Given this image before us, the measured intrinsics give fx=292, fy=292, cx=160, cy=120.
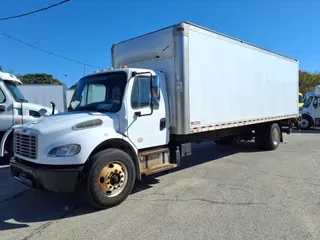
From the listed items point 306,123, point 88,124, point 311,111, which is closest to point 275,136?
point 88,124

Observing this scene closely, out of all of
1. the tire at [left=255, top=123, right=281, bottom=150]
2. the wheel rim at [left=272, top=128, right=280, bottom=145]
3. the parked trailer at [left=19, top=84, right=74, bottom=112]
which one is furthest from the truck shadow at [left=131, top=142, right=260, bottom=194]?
the parked trailer at [left=19, top=84, right=74, bottom=112]

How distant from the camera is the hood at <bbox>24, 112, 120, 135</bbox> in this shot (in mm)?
4734

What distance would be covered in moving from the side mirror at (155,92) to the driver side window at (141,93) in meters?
0.09

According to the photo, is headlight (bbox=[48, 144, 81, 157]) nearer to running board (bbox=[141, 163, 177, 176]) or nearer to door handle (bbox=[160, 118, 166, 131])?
running board (bbox=[141, 163, 177, 176])

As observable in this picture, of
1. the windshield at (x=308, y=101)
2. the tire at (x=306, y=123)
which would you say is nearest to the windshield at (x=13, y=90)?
the tire at (x=306, y=123)

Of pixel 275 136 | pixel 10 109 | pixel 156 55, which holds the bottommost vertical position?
pixel 275 136

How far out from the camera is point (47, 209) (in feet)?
16.5

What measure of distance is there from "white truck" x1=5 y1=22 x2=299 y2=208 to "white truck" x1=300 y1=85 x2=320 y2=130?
13606 mm

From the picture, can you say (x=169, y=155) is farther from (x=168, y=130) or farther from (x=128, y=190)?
(x=128, y=190)

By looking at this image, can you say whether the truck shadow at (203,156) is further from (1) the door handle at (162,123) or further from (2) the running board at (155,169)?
(1) the door handle at (162,123)

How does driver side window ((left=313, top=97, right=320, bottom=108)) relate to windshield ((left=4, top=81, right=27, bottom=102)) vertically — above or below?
below

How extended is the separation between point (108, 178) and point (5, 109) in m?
5.50

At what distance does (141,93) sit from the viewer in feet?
18.6

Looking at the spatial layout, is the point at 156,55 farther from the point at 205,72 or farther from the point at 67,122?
the point at 67,122
